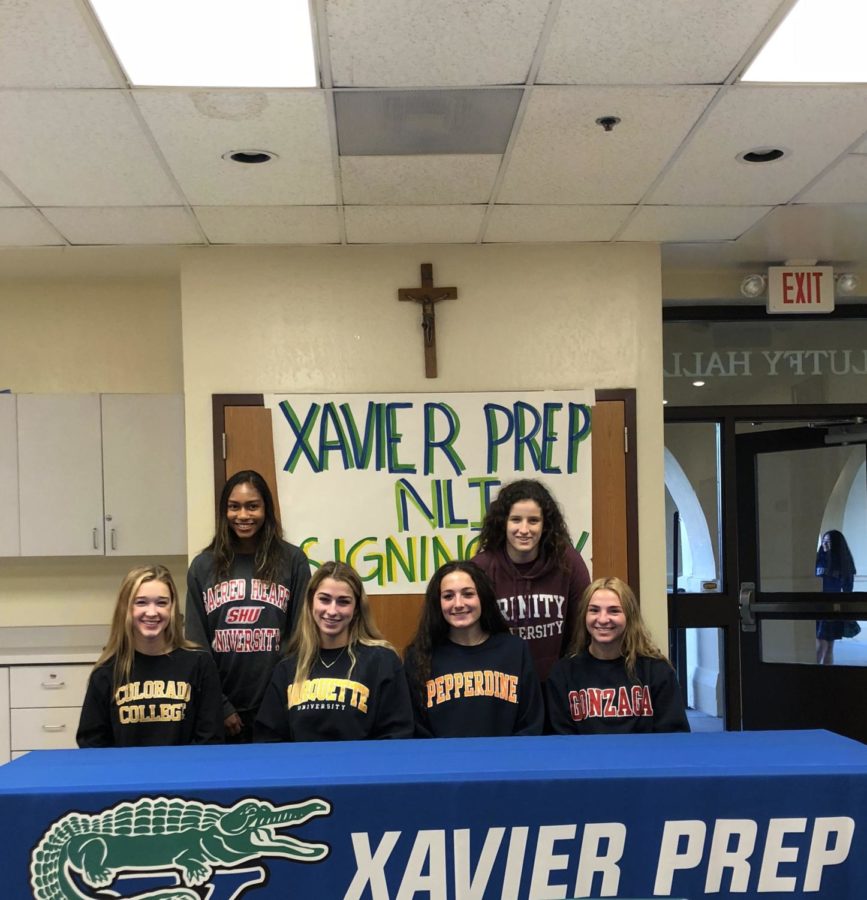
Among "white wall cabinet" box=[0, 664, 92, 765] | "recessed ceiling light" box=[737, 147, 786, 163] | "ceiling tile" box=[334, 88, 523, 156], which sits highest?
"ceiling tile" box=[334, 88, 523, 156]

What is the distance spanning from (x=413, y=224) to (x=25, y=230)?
56.5 inches

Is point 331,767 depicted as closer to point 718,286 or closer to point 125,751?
point 125,751

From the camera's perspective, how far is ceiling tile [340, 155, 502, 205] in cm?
300

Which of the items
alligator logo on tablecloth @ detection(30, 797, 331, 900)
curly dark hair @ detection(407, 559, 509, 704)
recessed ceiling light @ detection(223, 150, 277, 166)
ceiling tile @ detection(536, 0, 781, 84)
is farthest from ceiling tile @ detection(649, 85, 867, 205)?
alligator logo on tablecloth @ detection(30, 797, 331, 900)

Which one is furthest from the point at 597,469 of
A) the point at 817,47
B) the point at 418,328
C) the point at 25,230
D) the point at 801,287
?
the point at 25,230

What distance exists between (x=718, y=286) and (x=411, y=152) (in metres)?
2.15

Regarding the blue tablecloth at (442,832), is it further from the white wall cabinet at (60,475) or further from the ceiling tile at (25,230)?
the white wall cabinet at (60,475)

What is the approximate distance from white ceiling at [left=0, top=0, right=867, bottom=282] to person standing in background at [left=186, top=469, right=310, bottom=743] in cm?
102

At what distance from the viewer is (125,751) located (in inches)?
71.8

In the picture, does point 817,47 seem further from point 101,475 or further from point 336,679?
Answer: point 101,475

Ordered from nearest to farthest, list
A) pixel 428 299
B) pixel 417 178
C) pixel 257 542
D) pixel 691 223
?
1. pixel 257 542
2. pixel 417 178
3. pixel 691 223
4. pixel 428 299

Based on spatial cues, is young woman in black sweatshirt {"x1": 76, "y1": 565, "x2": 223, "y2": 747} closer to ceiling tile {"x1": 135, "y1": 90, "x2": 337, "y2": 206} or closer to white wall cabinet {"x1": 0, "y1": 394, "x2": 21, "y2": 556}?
ceiling tile {"x1": 135, "y1": 90, "x2": 337, "y2": 206}

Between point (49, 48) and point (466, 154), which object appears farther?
point (466, 154)

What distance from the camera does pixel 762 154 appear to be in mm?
3016
